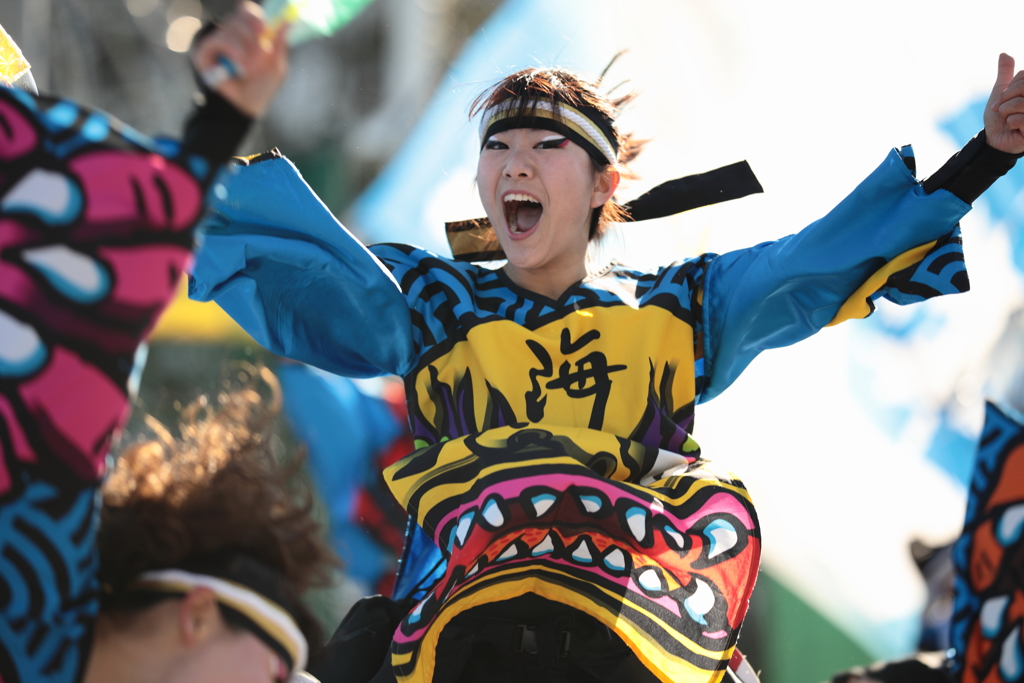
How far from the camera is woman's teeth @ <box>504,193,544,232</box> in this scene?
1.92 m

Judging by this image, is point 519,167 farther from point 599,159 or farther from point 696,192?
point 696,192

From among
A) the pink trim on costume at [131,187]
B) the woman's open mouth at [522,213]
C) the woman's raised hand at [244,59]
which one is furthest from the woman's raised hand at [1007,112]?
the pink trim on costume at [131,187]

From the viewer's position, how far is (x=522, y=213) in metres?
1.94

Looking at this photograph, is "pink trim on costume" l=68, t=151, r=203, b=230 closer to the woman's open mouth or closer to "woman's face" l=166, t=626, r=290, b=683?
"woman's face" l=166, t=626, r=290, b=683

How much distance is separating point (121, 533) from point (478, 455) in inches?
22.8

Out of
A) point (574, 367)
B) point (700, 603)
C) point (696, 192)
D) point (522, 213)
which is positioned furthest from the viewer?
point (696, 192)

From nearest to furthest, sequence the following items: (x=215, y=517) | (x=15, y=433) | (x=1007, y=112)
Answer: (x=15, y=433), (x=215, y=517), (x=1007, y=112)

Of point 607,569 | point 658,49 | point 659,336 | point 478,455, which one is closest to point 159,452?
point 478,455

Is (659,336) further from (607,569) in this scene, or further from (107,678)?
(107,678)

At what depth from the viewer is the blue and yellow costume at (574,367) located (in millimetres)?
1421

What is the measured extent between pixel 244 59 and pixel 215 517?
1.51 feet

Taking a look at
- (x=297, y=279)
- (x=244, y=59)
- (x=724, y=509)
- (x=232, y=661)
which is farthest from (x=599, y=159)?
(x=232, y=661)

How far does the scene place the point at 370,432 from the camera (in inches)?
144

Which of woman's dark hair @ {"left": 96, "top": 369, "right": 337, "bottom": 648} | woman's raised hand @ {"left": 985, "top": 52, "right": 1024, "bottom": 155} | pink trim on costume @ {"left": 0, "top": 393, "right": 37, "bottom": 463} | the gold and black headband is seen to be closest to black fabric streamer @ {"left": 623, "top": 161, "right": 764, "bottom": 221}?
the gold and black headband
